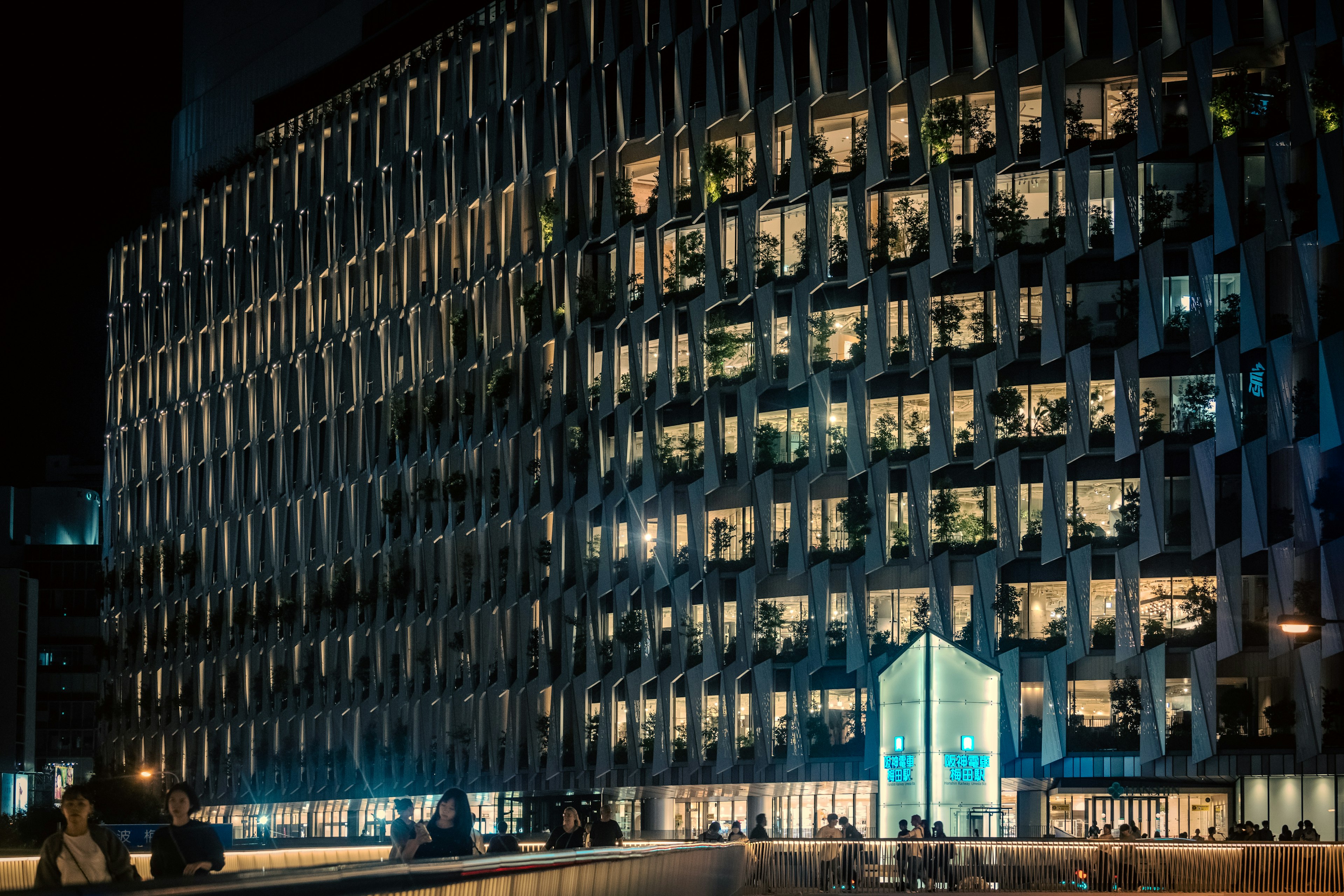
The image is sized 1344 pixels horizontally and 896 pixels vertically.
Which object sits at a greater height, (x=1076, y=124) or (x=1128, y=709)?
(x=1076, y=124)

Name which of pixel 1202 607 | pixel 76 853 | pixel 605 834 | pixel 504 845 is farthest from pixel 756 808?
pixel 76 853

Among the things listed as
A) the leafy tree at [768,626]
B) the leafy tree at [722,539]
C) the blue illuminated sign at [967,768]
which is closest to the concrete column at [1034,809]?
the leafy tree at [768,626]

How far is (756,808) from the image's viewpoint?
200 ft

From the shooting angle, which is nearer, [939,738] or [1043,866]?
[1043,866]

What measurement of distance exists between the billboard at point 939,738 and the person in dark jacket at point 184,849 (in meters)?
26.9

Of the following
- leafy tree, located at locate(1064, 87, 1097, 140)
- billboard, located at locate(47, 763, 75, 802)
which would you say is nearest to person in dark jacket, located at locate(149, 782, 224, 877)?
leafy tree, located at locate(1064, 87, 1097, 140)

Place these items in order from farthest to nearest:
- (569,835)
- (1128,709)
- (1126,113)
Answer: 1. (1126,113)
2. (1128,709)
3. (569,835)

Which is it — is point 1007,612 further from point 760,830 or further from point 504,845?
point 504,845

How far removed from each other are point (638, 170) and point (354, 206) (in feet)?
54.2

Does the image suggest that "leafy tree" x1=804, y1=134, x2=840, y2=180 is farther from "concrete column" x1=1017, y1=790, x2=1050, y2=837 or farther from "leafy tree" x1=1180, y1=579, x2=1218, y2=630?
"concrete column" x1=1017, y1=790, x2=1050, y2=837

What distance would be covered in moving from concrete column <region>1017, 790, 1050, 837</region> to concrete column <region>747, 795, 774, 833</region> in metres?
8.21

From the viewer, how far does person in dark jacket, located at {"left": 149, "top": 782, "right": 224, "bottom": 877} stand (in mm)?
13156

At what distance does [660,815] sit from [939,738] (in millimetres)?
24963

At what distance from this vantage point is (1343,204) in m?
51.4
